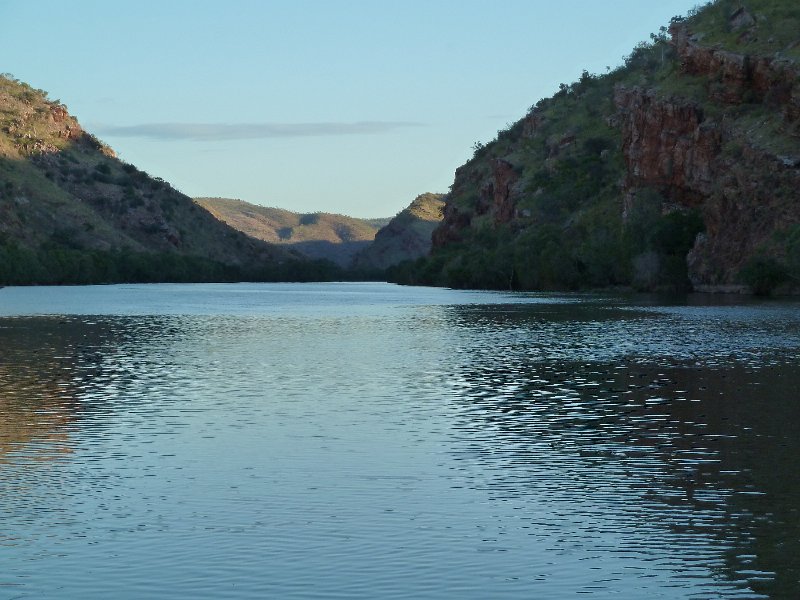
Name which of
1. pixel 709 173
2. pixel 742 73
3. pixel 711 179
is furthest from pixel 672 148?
pixel 742 73

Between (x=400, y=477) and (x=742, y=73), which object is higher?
(x=742, y=73)

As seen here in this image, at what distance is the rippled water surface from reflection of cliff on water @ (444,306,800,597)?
71mm

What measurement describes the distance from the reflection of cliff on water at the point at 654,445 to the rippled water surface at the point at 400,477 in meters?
0.07

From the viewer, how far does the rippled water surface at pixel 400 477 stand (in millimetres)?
14625

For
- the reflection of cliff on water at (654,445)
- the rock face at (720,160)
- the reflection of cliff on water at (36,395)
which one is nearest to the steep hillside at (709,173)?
the rock face at (720,160)

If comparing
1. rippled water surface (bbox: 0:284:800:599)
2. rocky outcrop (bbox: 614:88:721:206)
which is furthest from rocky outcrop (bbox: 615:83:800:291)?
rippled water surface (bbox: 0:284:800:599)

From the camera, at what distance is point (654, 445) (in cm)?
2467

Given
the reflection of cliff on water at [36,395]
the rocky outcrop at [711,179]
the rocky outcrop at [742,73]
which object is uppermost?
the rocky outcrop at [742,73]

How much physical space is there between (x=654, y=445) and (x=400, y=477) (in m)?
6.20

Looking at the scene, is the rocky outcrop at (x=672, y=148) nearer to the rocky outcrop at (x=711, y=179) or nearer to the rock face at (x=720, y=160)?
the rocky outcrop at (x=711, y=179)

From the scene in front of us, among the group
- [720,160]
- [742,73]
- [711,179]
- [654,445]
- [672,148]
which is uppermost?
[742,73]

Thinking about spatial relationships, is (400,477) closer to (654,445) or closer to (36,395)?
(654,445)

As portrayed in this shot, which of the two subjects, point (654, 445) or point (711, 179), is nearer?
point (654, 445)

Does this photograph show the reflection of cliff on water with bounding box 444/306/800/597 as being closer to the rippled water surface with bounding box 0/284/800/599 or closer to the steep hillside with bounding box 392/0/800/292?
the rippled water surface with bounding box 0/284/800/599
